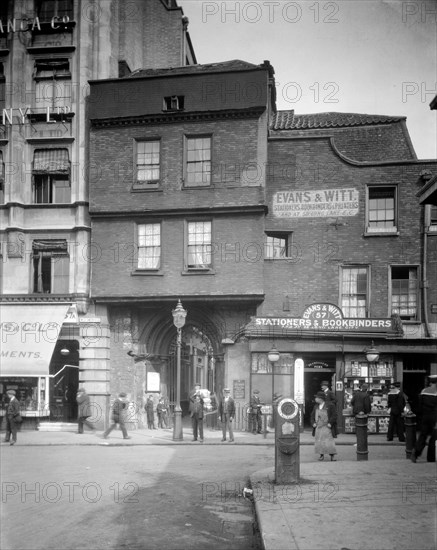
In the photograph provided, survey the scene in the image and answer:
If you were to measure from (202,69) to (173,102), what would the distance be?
70.2 inches

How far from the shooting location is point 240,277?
24.5m

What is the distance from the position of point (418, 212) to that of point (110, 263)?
11.7 metres

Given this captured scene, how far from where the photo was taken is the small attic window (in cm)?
2569

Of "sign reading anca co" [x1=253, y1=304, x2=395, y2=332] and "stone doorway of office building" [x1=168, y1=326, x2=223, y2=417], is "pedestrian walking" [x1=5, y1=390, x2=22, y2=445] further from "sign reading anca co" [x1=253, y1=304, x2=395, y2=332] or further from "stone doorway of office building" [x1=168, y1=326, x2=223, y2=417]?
"sign reading anca co" [x1=253, y1=304, x2=395, y2=332]

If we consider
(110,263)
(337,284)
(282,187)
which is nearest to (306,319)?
(337,284)

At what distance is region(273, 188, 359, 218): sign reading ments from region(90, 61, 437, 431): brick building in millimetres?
43

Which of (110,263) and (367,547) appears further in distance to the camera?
(110,263)

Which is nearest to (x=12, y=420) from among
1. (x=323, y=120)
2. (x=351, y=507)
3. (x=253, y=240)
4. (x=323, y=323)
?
(x=253, y=240)

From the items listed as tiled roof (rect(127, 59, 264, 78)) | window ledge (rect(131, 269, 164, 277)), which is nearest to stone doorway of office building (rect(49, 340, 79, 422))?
window ledge (rect(131, 269, 164, 277))

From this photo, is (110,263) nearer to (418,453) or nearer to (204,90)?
(204,90)

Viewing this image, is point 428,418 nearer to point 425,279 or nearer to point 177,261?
point 425,279

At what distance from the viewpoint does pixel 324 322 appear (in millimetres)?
24156

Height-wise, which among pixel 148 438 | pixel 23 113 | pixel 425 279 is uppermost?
pixel 23 113

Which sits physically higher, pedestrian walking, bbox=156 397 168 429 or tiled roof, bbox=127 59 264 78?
tiled roof, bbox=127 59 264 78
